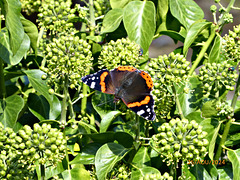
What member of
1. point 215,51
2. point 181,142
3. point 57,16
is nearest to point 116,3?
point 57,16

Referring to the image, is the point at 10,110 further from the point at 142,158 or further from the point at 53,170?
the point at 142,158

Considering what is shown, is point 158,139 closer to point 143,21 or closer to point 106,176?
point 106,176

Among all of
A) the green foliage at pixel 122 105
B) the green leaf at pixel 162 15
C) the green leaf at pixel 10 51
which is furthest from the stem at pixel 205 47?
the green leaf at pixel 10 51

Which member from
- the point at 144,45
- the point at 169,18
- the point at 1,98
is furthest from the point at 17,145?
the point at 169,18

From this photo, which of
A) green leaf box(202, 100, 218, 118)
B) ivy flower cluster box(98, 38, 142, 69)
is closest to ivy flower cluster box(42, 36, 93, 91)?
ivy flower cluster box(98, 38, 142, 69)

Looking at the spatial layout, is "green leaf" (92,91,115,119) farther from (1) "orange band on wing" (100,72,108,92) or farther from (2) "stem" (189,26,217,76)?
(2) "stem" (189,26,217,76)
